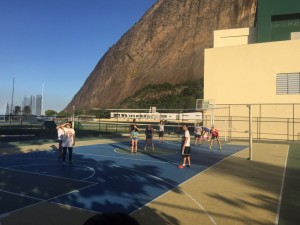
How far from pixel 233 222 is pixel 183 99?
68671 mm

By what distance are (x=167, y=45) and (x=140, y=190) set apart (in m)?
97.8

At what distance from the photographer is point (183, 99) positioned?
7550 cm

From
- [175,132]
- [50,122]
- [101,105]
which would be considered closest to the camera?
[50,122]

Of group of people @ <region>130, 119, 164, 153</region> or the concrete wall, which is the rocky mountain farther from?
group of people @ <region>130, 119, 164, 153</region>

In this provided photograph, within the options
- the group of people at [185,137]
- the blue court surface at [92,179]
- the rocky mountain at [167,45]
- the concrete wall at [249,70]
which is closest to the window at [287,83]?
the concrete wall at [249,70]

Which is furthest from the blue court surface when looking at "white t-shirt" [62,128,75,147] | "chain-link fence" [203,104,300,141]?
"chain-link fence" [203,104,300,141]

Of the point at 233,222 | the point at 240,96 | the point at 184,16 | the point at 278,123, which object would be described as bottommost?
the point at 233,222

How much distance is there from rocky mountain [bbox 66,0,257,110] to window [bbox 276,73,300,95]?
5696cm

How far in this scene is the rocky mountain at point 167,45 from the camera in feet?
308

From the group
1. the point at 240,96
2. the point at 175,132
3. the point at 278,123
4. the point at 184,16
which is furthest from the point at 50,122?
the point at 184,16

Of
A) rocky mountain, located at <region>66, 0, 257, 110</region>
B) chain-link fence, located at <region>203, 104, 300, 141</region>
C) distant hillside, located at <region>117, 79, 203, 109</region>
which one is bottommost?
chain-link fence, located at <region>203, 104, 300, 141</region>

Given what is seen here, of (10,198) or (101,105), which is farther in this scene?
(101,105)

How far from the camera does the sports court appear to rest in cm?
756

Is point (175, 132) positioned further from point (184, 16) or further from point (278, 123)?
point (184, 16)
